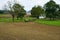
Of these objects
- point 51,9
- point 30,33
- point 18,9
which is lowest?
point 30,33

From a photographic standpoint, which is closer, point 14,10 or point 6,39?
point 6,39

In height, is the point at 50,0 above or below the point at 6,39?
above

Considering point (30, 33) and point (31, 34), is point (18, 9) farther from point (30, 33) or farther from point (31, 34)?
point (31, 34)

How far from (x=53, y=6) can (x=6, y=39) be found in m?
66.6

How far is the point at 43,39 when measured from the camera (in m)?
18.0

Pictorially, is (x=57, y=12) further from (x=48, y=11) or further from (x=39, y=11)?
(x=39, y=11)

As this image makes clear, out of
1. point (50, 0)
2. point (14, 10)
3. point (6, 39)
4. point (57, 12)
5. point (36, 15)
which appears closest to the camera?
point (6, 39)

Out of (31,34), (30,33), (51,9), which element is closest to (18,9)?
(51,9)

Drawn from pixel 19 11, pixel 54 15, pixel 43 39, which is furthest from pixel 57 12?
pixel 43 39

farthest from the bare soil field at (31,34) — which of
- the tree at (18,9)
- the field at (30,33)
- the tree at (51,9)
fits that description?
the tree at (51,9)

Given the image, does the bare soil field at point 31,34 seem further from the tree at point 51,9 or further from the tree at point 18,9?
the tree at point 51,9

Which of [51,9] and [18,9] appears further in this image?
[51,9]

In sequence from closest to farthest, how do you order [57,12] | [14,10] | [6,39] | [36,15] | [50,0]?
[6,39], [14,10], [57,12], [50,0], [36,15]

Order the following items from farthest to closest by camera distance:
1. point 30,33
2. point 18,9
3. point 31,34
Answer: point 18,9 → point 30,33 → point 31,34
